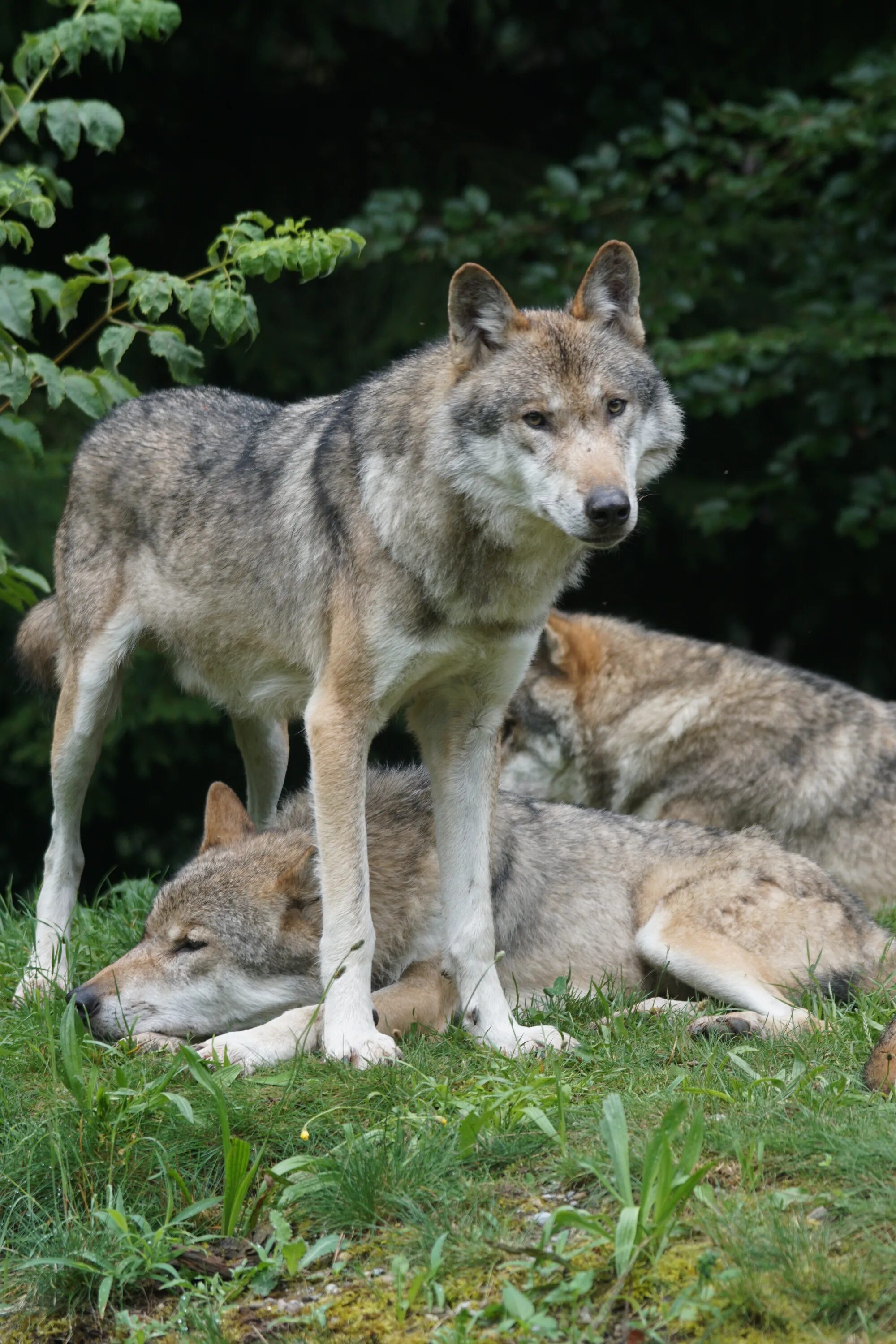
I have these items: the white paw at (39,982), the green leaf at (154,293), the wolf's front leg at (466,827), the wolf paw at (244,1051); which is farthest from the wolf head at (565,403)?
the white paw at (39,982)

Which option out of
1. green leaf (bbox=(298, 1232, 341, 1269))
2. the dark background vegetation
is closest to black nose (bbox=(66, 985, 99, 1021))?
green leaf (bbox=(298, 1232, 341, 1269))

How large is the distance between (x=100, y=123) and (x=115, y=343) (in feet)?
2.46

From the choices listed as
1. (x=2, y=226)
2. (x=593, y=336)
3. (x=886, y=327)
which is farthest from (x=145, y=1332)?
(x=886, y=327)

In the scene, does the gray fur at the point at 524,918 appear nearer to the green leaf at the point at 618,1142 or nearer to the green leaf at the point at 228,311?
the green leaf at the point at 618,1142

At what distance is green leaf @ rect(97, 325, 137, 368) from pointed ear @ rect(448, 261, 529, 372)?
1.42 metres

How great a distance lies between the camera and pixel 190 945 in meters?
4.61

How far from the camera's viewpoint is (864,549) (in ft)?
32.8

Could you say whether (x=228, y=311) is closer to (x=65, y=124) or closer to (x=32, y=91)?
(x=65, y=124)

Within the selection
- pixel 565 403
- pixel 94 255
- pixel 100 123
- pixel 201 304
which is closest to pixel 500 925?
pixel 565 403

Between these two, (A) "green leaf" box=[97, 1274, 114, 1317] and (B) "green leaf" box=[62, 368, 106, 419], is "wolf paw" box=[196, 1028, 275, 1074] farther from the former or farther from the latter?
(B) "green leaf" box=[62, 368, 106, 419]

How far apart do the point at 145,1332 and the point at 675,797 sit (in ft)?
13.1

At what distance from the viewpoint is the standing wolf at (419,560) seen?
419cm

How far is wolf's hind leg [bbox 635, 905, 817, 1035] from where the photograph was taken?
176 inches

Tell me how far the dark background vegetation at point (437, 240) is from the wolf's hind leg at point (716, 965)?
13.4ft
